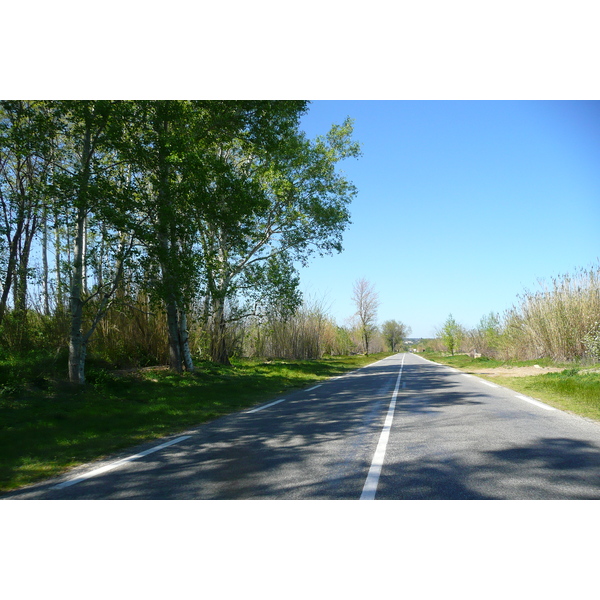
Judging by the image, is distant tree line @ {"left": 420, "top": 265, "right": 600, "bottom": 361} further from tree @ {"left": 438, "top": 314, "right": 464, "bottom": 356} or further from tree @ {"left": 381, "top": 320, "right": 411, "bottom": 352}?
tree @ {"left": 381, "top": 320, "right": 411, "bottom": 352}

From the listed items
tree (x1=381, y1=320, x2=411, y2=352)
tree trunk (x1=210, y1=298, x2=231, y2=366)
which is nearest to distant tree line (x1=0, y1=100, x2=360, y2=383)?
tree trunk (x1=210, y1=298, x2=231, y2=366)

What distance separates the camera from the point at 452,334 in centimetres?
7212

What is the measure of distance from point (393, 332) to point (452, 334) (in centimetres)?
6602

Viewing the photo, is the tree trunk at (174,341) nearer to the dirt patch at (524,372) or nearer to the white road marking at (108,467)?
the white road marking at (108,467)

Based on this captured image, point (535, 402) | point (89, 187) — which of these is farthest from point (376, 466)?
point (89, 187)

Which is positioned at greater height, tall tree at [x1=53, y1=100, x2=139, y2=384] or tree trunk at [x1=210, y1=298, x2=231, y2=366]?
tall tree at [x1=53, y1=100, x2=139, y2=384]

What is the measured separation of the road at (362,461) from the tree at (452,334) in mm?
62790

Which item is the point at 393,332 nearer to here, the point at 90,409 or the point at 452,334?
the point at 452,334

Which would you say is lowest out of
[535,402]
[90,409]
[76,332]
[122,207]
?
[535,402]

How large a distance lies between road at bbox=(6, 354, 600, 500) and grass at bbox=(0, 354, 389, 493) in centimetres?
66

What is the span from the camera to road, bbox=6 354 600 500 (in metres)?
4.00

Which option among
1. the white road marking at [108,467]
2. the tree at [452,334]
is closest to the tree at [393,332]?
the tree at [452,334]

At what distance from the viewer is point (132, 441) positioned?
6.71 meters
